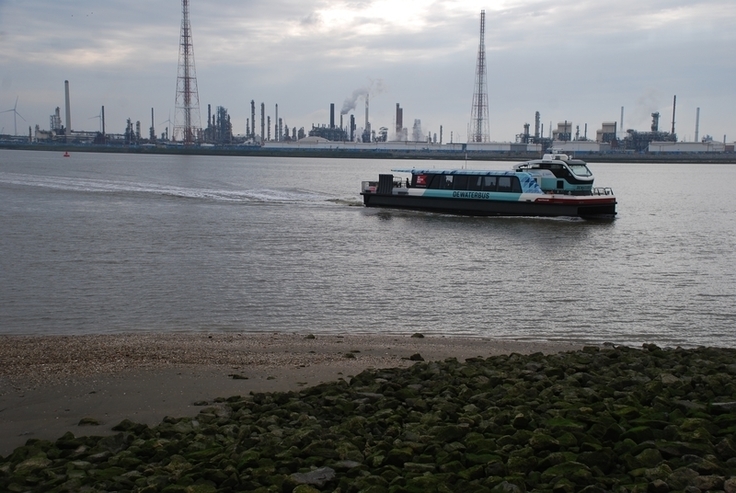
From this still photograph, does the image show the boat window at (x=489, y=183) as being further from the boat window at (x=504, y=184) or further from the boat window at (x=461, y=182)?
the boat window at (x=461, y=182)

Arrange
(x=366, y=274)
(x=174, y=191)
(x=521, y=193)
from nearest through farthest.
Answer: (x=366, y=274) < (x=521, y=193) < (x=174, y=191)

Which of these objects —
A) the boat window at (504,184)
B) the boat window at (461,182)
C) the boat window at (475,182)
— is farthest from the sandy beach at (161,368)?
the boat window at (461,182)

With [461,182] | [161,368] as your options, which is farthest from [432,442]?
[461,182]

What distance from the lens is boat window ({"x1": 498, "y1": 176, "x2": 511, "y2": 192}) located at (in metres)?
37.1

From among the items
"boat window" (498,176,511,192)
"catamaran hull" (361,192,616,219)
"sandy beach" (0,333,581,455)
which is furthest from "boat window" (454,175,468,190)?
"sandy beach" (0,333,581,455)

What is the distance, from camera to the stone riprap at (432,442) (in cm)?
570

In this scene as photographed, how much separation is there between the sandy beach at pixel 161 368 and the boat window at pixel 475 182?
25.8 m

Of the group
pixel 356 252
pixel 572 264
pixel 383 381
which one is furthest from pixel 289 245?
pixel 383 381

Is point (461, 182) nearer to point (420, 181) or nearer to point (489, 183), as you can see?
point (489, 183)

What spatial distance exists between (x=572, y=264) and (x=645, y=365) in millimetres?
13708

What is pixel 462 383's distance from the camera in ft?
28.3

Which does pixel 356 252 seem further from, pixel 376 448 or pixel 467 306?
pixel 376 448

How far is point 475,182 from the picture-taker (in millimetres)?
38344

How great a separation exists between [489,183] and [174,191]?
24.8 meters
